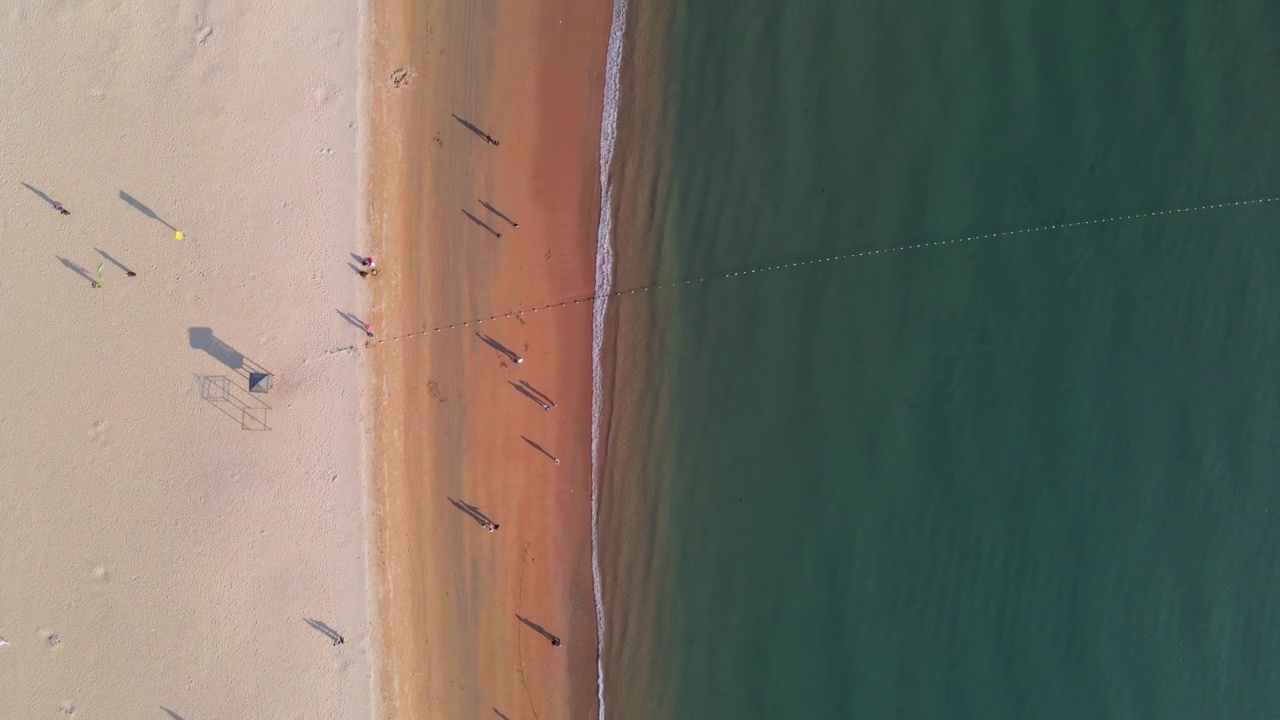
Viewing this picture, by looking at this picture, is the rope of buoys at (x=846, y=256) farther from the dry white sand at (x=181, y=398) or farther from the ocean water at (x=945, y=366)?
the dry white sand at (x=181, y=398)

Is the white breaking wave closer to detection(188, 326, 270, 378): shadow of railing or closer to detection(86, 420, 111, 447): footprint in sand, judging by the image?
detection(188, 326, 270, 378): shadow of railing

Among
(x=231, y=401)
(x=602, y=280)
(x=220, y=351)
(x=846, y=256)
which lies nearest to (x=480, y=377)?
(x=602, y=280)

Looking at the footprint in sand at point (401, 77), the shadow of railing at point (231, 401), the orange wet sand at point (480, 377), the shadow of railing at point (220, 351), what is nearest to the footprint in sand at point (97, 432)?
the shadow of railing at point (231, 401)

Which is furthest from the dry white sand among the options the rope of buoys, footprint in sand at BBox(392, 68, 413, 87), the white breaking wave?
the white breaking wave

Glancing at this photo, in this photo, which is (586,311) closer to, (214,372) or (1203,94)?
(214,372)

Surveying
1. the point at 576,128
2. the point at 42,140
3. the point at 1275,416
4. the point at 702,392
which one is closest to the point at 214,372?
the point at 42,140
